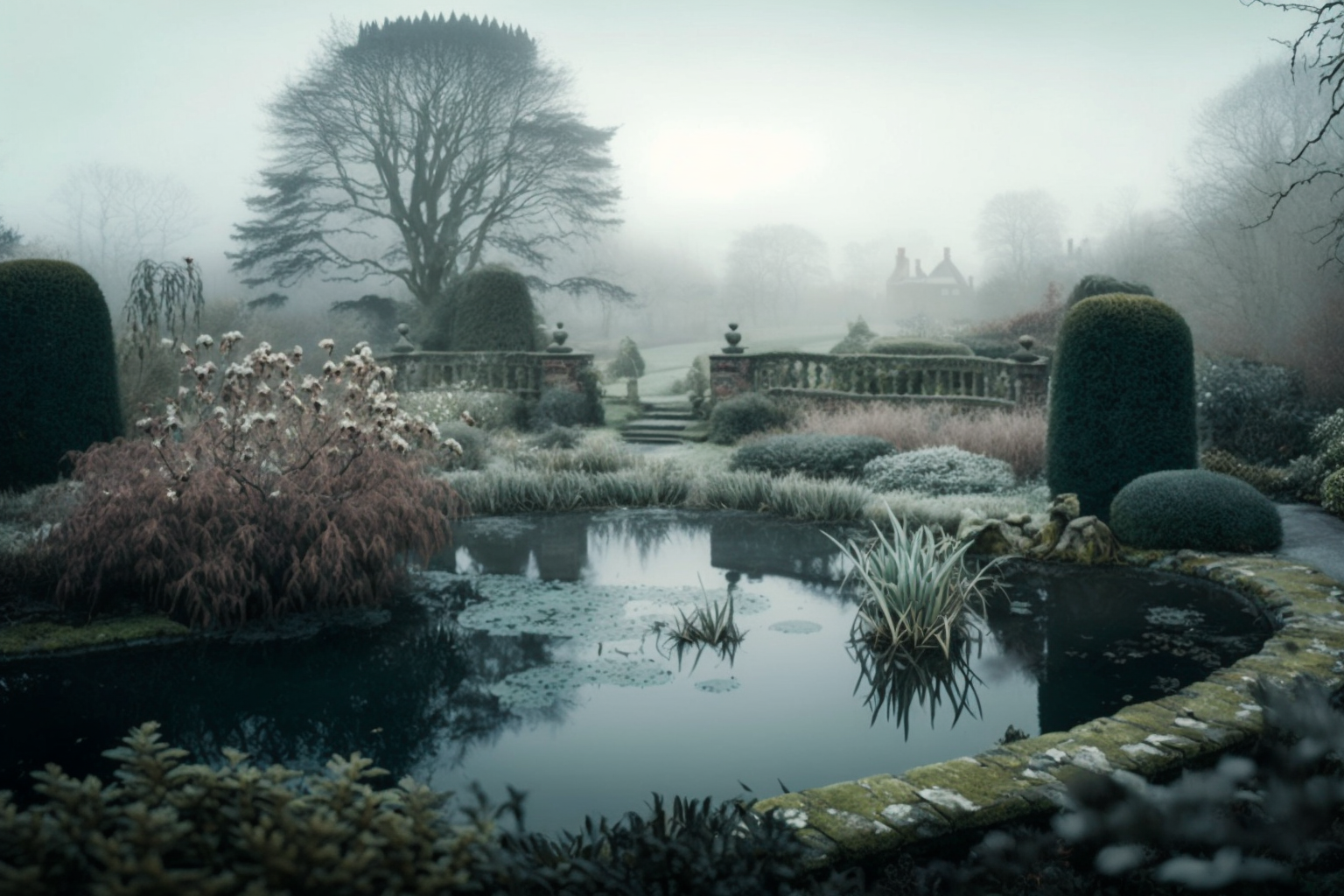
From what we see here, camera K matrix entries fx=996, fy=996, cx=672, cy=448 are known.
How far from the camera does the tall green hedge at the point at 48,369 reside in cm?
1030

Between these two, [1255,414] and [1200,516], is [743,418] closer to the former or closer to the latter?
[1255,414]

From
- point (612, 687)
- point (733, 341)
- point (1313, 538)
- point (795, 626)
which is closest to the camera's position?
point (612, 687)

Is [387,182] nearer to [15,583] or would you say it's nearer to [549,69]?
[549,69]

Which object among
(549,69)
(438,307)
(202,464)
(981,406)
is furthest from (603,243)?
(202,464)

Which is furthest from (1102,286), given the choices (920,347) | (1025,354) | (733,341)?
(733,341)

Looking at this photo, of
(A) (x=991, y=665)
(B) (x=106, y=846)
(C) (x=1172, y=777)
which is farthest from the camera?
(A) (x=991, y=665)

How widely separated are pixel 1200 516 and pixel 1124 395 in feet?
4.55

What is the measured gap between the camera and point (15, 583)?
672cm

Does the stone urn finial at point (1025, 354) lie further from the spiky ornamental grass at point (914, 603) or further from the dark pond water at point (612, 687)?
the spiky ornamental grass at point (914, 603)

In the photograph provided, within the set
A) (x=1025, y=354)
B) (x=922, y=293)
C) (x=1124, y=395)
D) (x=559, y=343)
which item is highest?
(x=922, y=293)

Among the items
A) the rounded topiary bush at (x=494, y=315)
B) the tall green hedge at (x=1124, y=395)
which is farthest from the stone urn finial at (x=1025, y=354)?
the rounded topiary bush at (x=494, y=315)

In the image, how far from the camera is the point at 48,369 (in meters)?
10.4

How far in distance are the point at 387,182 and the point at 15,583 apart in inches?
770

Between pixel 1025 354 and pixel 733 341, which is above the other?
pixel 733 341
